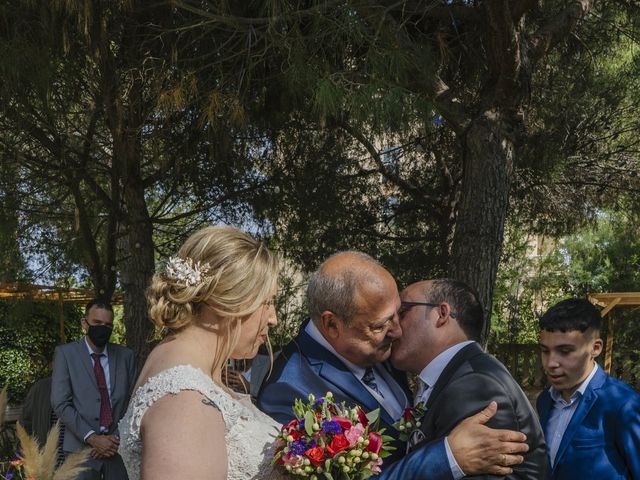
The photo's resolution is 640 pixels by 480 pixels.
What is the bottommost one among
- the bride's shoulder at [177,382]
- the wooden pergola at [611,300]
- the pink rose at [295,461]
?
the pink rose at [295,461]

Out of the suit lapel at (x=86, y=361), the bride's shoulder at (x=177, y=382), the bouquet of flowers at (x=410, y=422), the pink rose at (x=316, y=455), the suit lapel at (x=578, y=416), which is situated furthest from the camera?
the suit lapel at (x=86, y=361)

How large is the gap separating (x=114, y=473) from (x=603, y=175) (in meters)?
6.44

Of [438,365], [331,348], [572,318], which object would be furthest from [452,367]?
[572,318]

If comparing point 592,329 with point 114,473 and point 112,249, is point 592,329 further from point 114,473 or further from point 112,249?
point 112,249

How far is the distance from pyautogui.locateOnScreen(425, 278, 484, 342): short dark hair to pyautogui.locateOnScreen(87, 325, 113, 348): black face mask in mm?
3732

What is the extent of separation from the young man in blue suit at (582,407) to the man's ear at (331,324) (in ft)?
3.36

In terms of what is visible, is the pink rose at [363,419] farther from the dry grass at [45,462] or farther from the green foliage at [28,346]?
the green foliage at [28,346]

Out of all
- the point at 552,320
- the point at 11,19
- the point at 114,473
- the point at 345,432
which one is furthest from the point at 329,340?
the point at 11,19

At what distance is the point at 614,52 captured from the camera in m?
8.62

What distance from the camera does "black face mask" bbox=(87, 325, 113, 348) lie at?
6.29 m

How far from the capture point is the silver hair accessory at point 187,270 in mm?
2525

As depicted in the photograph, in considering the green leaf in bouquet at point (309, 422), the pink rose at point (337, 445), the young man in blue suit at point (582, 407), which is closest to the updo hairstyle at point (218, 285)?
the green leaf in bouquet at point (309, 422)

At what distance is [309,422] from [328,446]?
0.10 meters

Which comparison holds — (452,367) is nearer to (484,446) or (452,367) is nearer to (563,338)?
(484,446)
